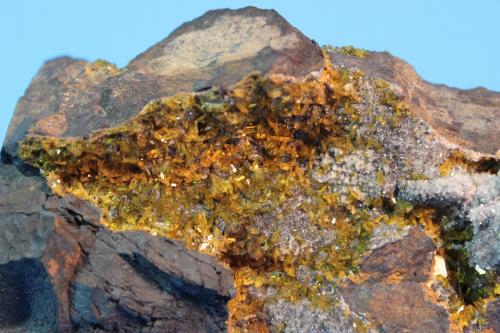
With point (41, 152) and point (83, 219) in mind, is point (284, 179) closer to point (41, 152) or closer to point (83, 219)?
point (83, 219)

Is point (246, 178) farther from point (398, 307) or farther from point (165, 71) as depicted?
point (398, 307)

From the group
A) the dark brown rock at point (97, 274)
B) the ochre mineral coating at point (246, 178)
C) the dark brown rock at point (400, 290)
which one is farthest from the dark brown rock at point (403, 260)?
the dark brown rock at point (97, 274)

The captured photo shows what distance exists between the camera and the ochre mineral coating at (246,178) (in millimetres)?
3652

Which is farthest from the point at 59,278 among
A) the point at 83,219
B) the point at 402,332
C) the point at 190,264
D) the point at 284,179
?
the point at 402,332

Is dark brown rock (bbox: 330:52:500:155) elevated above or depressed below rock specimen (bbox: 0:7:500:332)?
above

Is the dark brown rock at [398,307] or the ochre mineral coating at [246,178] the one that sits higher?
the ochre mineral coating at [246,178]

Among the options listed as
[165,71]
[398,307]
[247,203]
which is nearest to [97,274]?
[247,203]

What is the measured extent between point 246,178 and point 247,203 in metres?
0.15

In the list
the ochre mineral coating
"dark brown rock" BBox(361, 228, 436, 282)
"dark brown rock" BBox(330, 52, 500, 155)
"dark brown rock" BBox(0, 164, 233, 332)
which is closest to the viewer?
"dark brown rock" BBox(0, 164, 233, 332)

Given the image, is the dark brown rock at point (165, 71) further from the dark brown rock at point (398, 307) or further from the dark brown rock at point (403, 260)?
the dark brown rock at point (398, 307)

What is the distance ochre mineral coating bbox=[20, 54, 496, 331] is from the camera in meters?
3.65

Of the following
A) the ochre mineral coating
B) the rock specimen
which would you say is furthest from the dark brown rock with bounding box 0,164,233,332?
the ochre mineral coating

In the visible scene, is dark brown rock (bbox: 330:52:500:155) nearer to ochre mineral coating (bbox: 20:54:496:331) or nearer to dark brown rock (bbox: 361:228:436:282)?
ochre mineral coating (bbox: 20:54:496:331)

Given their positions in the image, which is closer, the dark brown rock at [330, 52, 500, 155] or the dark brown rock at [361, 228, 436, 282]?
the dark brown rock at [361, 228, 436, 282]
